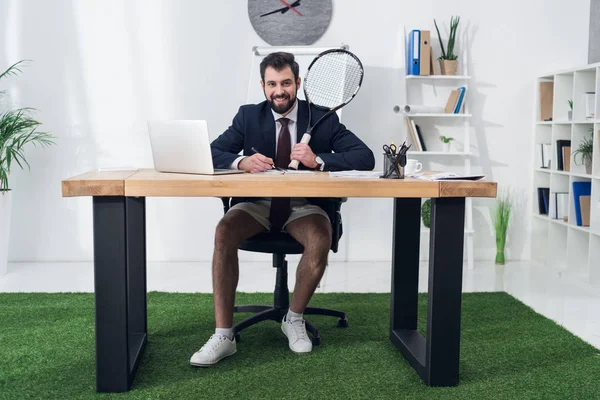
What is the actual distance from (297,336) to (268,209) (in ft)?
1.70

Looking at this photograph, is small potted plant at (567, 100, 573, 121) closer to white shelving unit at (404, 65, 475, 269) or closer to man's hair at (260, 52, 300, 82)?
white shelving unit at (404, 65, 475, 269)

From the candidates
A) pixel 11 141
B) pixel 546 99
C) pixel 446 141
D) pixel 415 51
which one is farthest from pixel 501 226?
pixel 11 141

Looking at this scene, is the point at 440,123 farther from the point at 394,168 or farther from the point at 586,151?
the point at 394,168

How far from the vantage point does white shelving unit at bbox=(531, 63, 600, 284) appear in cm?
404

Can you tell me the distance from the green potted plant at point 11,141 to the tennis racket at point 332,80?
2.22m

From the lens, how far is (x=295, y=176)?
224 centimetres

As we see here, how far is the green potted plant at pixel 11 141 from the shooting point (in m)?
4.25

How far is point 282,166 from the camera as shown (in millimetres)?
2830

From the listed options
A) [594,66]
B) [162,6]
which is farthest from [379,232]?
[162,6]

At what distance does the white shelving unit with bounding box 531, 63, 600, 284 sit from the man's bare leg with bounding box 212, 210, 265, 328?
244cm

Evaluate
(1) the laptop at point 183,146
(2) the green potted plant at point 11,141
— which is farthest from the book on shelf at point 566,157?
(2) the green potted plant at point 11,141

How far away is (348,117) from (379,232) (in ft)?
2.69

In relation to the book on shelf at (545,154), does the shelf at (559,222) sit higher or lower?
lower

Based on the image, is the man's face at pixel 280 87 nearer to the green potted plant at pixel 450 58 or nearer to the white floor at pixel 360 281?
the white floor at pixel 360 281
